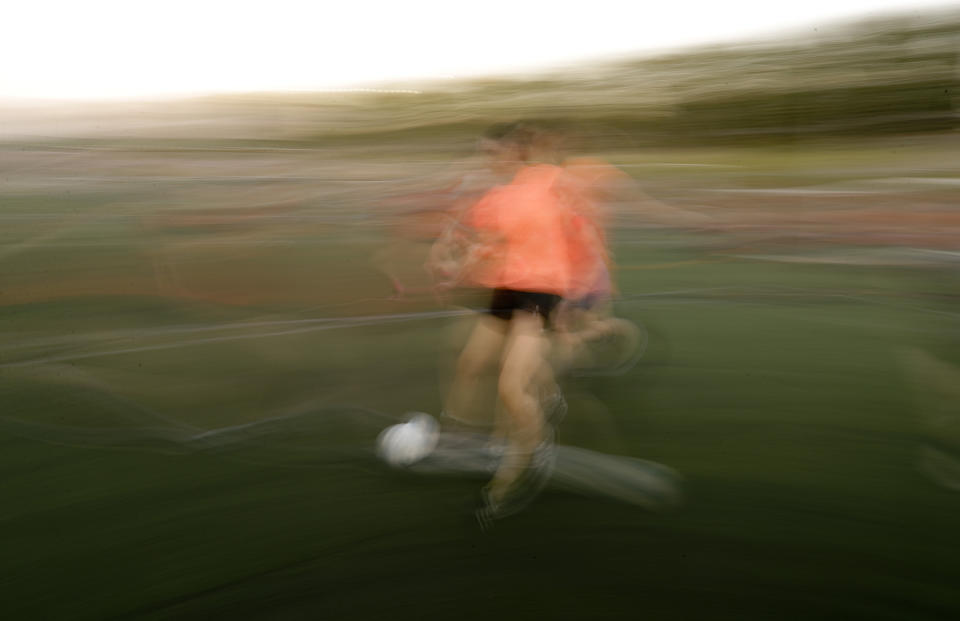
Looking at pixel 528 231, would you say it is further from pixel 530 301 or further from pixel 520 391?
pixel 520 391

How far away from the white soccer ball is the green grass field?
6 cm

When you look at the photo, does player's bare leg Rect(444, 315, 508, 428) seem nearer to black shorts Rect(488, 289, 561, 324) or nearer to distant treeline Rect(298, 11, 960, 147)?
black shorts Rect(488, 289, 561, 324)

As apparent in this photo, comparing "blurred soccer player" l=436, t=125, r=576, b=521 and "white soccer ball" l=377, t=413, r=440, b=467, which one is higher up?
"blurred soccer player" l=436, t=125, r=576, b=521

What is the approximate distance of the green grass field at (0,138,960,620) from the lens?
172 centimetres

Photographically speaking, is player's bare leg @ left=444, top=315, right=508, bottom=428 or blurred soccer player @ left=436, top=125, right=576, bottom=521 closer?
blurred soccer player @ left=436, top=125, right=576, bottom=521

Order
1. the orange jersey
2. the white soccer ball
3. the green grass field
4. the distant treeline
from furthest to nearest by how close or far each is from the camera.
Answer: the distant treeline < the white soccer ball < the orange jersey < the green grass field

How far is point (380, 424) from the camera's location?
2.78 meters

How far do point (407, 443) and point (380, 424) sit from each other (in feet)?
1.40

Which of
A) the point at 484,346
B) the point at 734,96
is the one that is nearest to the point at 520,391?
the point at 484,346

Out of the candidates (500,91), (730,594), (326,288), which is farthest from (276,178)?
(730,594)

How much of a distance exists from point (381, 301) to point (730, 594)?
Answer: 81.6 inches

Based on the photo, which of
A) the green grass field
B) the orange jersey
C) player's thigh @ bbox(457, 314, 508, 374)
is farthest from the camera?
player's thigh @ bbox(457, 314, 508, 374)

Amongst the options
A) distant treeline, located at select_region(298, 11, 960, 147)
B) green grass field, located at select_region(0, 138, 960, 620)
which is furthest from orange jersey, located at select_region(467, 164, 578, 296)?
distant treeline, located at select_region(298, 11, 960, 147)

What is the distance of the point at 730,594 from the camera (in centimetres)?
167
